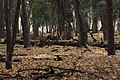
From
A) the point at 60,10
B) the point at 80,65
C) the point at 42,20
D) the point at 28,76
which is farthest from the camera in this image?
the point at 42,20

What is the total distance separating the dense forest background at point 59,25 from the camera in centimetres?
1081

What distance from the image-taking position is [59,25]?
1235 inches

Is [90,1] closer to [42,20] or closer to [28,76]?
[42,20]

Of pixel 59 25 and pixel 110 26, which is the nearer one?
pixel 110 26

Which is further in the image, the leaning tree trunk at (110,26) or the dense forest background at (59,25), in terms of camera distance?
the leaning tree trunk at (110,26)

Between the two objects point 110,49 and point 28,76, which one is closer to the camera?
point 28,76

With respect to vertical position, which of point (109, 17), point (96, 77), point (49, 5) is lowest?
point (96, 77)

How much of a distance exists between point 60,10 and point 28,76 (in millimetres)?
21496

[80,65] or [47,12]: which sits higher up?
[47,12]

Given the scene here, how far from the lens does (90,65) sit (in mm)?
12391

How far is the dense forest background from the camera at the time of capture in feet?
35.5

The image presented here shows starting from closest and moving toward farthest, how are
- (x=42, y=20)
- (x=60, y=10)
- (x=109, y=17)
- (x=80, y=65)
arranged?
(x=80, y=65), (x=109, y=17), (x=60, y=10), (x=42, y=20)

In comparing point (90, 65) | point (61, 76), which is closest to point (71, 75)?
point (61, 76)

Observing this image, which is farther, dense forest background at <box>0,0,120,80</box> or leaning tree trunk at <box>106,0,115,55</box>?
leaning tree trunk at <box>106,0,115,55</box>
